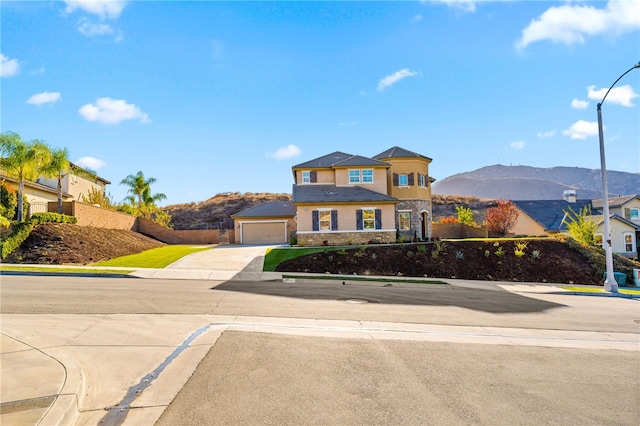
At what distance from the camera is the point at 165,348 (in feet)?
26.6

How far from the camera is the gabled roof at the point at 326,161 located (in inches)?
1503

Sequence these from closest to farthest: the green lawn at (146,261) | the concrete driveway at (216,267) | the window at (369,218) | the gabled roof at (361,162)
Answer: the concrete driveway at (216,267), the green lawn at (146,261), the window at (369,218), the gabled roof at (361,162)

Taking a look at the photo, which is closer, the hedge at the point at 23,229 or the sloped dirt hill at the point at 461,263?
the hedge at the point at 23,229

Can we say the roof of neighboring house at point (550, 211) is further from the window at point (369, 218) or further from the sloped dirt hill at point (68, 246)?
the sloped dirt hill at point (68, 246)

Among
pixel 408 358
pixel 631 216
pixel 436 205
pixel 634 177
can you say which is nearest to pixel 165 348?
A: pixel 408 358

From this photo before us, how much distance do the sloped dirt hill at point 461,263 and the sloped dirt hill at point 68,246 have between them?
11843 millimetres

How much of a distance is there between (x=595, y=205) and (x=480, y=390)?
59.1 metres

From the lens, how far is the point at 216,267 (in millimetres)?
24250

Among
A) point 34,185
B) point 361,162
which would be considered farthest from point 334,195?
point 34,185

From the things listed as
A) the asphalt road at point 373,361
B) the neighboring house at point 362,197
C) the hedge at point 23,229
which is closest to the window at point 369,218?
the neighboring house at point 362,197

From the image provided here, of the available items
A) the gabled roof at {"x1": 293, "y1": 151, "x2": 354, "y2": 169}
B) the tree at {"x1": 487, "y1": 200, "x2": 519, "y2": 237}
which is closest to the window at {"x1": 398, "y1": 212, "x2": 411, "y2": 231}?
the gabled roof at {"x1": 293, "y1": 151, "x2": 354, "y2": 169}

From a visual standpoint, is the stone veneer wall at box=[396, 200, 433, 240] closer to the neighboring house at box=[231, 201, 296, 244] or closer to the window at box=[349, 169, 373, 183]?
the window at box=[349, 169, 373, 183]

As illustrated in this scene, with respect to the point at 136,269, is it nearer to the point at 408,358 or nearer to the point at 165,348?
the point at 165,348

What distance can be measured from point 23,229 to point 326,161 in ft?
79.6
